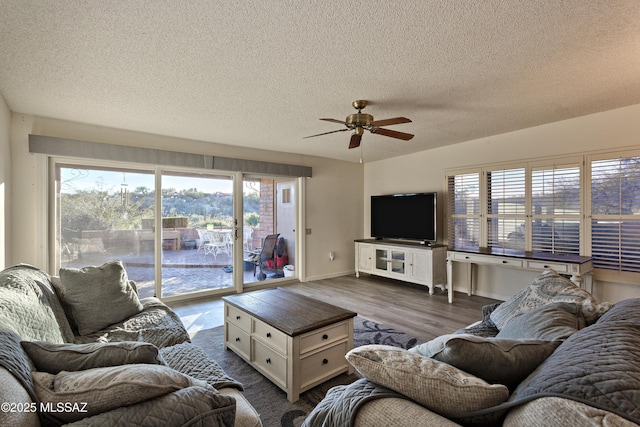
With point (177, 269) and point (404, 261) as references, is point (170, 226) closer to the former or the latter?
point (177, 269)

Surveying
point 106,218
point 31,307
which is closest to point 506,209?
point 31,307

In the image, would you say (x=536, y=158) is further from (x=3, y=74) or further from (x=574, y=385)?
(x=3, y=74)

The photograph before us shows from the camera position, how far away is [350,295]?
459cm

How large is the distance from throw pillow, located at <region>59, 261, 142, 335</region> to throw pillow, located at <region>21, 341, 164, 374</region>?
1176 millimetres

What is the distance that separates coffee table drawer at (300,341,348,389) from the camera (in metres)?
2.12

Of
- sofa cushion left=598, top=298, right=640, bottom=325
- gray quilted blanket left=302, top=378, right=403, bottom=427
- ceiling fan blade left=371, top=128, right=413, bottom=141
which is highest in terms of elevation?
ceiling fan blade left=371, top=128, right=413, bottom=141

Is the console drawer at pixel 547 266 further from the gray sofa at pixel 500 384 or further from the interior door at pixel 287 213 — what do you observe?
the interior door at pixel 287 213

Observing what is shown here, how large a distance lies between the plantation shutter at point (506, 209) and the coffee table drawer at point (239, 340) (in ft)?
12.0

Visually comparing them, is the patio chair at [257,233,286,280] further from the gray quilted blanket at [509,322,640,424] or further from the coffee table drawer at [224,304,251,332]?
the gray quilted blanket at [509,322,640,424]

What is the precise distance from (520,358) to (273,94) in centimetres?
256

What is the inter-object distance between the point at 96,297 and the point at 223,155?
287cm

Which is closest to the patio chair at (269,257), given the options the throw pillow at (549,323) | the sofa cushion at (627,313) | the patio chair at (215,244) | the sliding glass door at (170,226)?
the sliding glass door at (170,226)

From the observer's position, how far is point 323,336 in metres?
2.23

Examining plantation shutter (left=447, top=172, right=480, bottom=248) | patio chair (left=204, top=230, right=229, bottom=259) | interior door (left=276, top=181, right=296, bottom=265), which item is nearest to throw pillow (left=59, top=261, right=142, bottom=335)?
patio chair (left=204, top=230, right=229, bottom=259)
